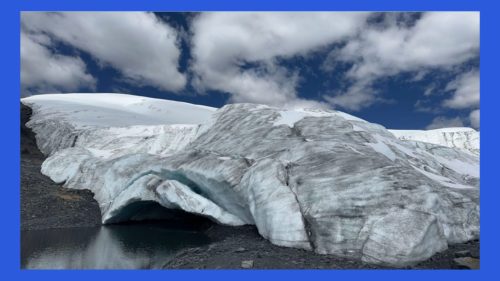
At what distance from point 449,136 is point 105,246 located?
68.9 metres

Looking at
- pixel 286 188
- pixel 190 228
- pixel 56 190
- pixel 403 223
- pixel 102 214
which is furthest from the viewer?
pixel 56 190

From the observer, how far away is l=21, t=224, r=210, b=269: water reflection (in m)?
9.98

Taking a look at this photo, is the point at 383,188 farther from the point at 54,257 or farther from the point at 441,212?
the point at 54,257

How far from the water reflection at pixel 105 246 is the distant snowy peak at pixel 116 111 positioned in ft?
35.2

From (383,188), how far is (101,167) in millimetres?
14748

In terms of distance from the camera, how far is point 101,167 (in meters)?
19.8

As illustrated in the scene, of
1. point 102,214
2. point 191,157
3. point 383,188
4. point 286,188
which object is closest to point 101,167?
point 102,214

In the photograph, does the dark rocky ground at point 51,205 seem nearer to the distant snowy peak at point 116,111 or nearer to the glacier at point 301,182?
the glacier at point 301,182

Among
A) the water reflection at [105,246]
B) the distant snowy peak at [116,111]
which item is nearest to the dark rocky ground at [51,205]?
the water reflection at [105,246]

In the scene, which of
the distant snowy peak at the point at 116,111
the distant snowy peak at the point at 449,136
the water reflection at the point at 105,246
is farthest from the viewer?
the distant snowy peak at the point at 449,136

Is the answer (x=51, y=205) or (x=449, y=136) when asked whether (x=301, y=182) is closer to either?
(x=51, y=205)

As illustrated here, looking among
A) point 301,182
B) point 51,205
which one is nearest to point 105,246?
point 301,182

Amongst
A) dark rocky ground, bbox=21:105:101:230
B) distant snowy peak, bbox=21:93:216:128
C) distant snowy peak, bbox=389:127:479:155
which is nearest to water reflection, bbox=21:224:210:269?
dark rocky ground, bbox=21:105:101:230

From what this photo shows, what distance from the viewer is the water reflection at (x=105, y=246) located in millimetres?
9984
